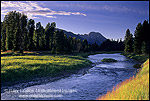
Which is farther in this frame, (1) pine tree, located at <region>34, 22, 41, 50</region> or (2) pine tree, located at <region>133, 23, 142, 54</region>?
(1) pine tree, located at <region>34, 22, 41, 50</region>

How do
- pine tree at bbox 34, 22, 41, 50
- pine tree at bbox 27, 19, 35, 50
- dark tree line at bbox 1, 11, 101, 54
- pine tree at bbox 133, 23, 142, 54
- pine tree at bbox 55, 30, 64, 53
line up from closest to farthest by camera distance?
dark tree line at bbox 1, 11, 101, 54, pine tree at bbox 133, 23, 142, 54, pine tree at bbox 55, 30, 64, 53, pine tree at bbox 27, 19, 35, 50, pine tree at bbox 34, 22, 41, 50

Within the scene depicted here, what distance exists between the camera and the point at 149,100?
10289 mm

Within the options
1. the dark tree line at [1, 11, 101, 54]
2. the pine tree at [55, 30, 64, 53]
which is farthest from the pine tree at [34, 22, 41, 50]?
the pine tree at [55, 30, 64, 53]

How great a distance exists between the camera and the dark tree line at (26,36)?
51344mm

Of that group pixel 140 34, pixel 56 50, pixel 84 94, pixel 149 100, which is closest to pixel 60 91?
pixel 84 94

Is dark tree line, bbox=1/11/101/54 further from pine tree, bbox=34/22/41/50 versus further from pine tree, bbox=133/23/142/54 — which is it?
pine tree, bbox=133/23/142/54

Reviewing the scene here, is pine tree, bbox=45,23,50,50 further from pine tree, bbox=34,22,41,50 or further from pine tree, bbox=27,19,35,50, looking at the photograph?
pine tree, bbox=27,19,35,50

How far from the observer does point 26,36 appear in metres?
67.8

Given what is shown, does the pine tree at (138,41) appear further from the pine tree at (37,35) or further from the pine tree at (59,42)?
the pine tree at (37,35)

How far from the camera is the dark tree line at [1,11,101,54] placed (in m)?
51.3

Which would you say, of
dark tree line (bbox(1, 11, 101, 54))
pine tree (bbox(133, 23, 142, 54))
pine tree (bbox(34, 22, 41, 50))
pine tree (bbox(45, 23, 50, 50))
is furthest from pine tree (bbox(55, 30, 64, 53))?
pine tree (bbox(133, 23, 142, 54))

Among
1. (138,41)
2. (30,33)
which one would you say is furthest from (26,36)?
(138,41)

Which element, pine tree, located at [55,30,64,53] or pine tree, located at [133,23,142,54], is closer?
pine tree, located at [133,23,142,54]

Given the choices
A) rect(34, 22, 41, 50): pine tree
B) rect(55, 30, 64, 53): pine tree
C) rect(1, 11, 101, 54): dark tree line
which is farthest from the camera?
rect(34, 22, 41, 50): pine tree
